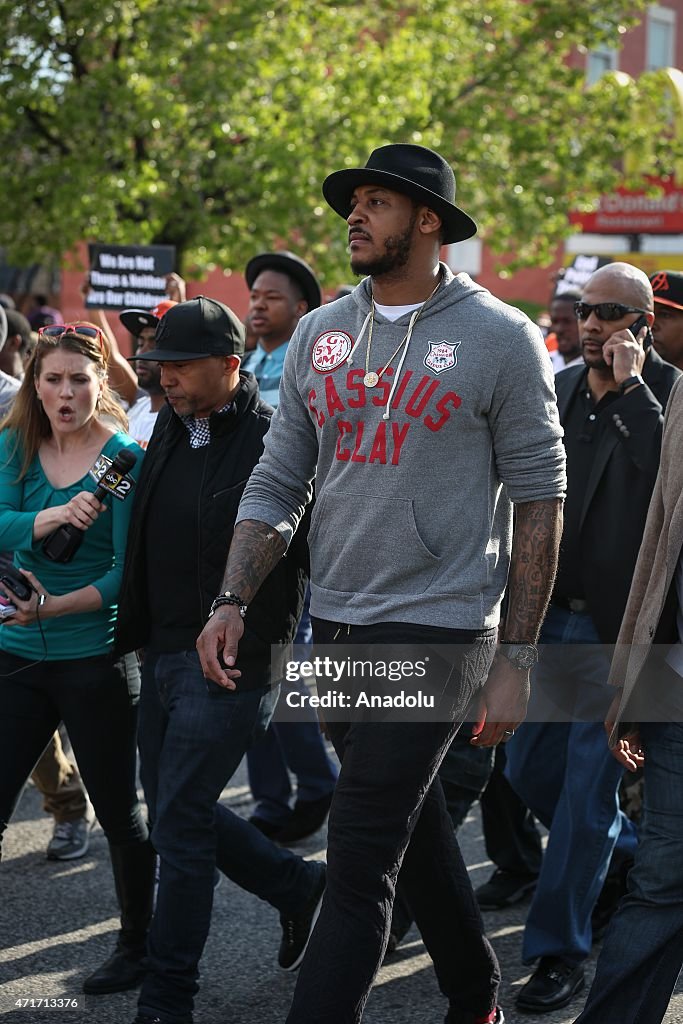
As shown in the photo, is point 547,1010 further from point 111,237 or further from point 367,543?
point 111,237

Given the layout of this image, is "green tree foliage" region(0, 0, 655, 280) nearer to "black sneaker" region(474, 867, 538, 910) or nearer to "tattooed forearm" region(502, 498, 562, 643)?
"black sneaker" region(474, 867, 538, 910)

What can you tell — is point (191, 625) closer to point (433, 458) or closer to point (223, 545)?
point (223, 545)

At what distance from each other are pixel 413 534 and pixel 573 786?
1.49 m

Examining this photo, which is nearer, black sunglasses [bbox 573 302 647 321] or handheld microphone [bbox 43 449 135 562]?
handheld microphone [bbox 43 449 135 562]

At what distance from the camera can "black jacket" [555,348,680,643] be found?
14.5 feet

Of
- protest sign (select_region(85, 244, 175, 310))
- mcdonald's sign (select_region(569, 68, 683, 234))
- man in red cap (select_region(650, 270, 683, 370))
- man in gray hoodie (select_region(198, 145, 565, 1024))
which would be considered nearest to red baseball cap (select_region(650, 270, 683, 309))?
man in red cap (select_region(650, 270, 683, 370))

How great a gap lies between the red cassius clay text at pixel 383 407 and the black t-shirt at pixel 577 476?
1254 millimetres

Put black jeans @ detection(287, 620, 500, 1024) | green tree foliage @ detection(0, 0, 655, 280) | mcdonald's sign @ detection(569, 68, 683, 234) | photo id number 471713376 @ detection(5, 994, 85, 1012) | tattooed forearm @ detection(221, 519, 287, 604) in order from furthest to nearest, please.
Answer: mcdonald's sign @ detection(569, 68, 683, 234)
green tree foliage @ detection(0, 0, 655, 280)
photo id number 471713376 @ detection(5, 994, 85, 1012)
tattooed forearm @ detection(221, 519, 287, 604)
black jeans @ detection(287, 620, 500, 1024)

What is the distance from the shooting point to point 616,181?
21031 mm

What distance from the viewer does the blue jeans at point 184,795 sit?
395 centimetres

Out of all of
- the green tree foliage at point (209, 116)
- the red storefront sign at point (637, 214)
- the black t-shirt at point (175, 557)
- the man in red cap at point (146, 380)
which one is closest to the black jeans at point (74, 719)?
the black t-shirt at point (175, 557)

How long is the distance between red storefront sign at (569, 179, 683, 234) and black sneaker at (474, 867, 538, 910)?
85.1ft

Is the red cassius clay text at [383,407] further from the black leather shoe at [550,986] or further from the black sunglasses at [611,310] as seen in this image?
the black leather shoe at [550,986]

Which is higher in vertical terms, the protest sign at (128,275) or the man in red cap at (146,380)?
the protest sign at (128,275)
